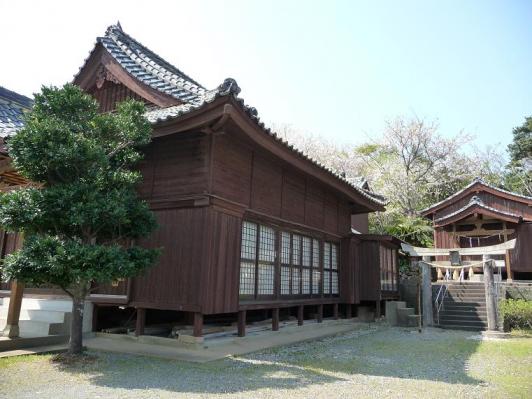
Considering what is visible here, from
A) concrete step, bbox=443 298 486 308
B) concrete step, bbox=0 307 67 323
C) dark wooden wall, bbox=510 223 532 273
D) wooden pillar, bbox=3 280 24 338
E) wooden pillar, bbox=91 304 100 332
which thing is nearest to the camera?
wooden pillar, bbox=3 280 24 338

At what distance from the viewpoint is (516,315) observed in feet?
45.9

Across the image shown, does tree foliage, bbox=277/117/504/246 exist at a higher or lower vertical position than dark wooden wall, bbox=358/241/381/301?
higher

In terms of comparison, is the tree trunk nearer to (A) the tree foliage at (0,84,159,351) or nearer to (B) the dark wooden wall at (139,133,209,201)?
(A) the tree foliage at (0,84,159,351)

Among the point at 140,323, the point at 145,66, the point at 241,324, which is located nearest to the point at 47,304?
the point at 140,323

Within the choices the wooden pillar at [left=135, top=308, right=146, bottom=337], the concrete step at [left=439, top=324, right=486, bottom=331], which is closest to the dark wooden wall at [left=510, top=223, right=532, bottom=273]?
the concrete step at [left=439, top=324, right=486, bottom=331]

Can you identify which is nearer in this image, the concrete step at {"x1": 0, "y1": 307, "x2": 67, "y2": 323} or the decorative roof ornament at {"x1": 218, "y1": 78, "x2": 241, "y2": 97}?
the decorative roof ornament at {"x1": 218, "y1": 78, "x2": 241, "y2": 97}

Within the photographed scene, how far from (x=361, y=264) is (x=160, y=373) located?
10.3m

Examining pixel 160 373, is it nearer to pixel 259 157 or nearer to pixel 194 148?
pixel 194 148

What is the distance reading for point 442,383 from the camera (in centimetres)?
639

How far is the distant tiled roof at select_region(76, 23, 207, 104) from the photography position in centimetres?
1027

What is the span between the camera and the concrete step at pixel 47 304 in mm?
9578

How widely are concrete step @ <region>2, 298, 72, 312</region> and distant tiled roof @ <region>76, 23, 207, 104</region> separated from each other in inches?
208

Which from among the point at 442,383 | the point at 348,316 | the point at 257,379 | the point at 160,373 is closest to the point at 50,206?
the point at 160,373

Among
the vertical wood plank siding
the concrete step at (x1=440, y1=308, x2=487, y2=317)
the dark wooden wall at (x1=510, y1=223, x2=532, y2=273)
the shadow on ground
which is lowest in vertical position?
the shadow on ground
